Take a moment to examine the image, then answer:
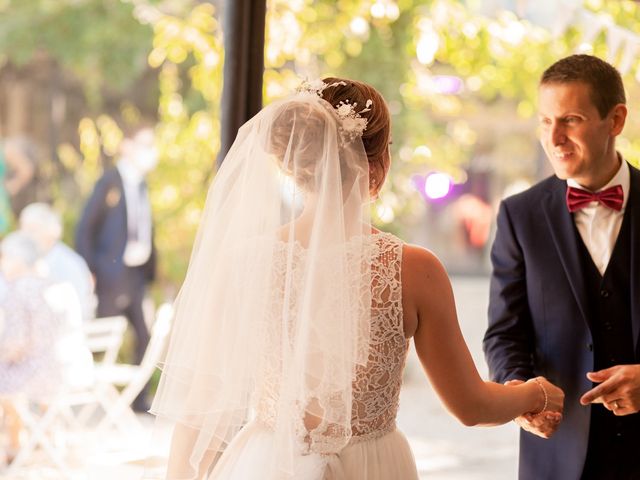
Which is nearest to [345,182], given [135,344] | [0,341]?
[0,341]

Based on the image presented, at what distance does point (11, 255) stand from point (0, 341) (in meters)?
0.51

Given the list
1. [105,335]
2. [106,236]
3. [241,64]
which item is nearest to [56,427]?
[105,335]

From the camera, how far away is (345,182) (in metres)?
1.94

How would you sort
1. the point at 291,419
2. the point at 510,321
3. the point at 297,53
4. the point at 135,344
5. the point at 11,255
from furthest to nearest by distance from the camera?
the point at 135,344 → the point at 11,255 → the point at 297,53 → the point at 510,321 → the point at 291,419

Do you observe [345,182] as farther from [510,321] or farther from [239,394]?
[510,321]

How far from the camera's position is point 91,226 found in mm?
5520

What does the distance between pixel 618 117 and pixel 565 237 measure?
1.21 ft

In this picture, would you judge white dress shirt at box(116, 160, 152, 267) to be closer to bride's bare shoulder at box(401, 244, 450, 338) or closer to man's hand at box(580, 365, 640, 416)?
man's hand at box(580, 365, 640, 416)

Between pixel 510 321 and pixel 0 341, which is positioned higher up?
pixel 510 321

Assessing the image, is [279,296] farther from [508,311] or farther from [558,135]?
[558,135]

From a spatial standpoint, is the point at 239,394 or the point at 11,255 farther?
the point at 11,255

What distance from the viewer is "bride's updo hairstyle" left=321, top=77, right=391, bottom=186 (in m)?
1.90

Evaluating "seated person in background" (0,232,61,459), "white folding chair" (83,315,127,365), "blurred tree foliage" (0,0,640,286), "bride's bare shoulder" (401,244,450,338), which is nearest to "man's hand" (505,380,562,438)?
"bride's bare shoulder" (401,244,450,338)

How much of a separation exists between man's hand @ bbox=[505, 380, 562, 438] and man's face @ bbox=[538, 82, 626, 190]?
→ 2.05 feet
